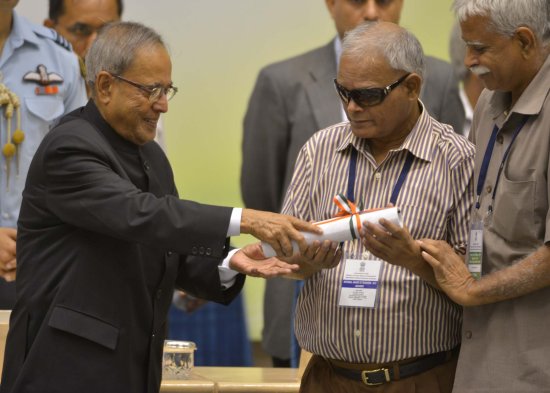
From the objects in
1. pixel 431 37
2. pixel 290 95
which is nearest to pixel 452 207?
pixel 290 95

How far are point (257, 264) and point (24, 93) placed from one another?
5.34 ft

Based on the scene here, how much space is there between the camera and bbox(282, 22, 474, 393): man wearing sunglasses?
3.62 meters

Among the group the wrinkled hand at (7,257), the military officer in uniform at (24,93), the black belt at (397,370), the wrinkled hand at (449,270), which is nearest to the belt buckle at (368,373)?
the black belt at (397,370)

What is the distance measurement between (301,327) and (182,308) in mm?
2446

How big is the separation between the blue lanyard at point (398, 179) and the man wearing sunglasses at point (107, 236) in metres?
0.25

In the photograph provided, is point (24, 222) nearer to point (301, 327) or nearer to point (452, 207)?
point (301, 327)

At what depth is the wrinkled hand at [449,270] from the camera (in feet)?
11.4

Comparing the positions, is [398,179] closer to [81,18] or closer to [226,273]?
[226,273]

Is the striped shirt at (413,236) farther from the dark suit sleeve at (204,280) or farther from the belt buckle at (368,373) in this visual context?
the dark suit sleeve at (204,280)

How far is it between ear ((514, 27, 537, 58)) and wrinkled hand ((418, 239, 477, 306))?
597 mm

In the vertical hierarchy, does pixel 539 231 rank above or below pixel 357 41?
below

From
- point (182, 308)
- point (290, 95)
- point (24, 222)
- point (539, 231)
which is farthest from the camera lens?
point (182, 308)

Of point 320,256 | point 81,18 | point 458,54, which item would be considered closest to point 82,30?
point 81,18

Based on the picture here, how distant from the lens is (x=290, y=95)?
5.55m
